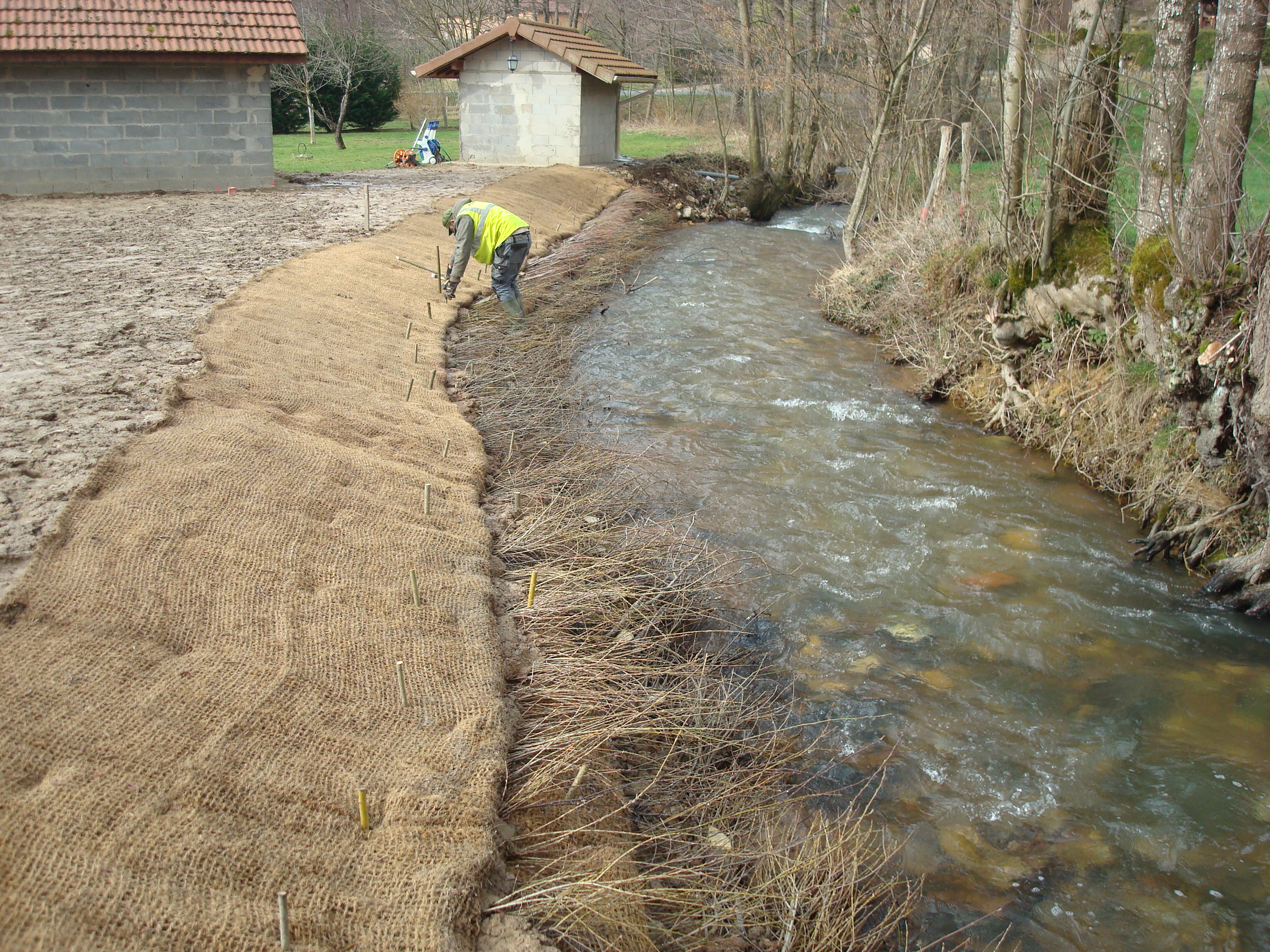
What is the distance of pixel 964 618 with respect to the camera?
6.21m

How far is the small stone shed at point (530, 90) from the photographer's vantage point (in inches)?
911

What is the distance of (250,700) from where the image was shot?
377 centimetres

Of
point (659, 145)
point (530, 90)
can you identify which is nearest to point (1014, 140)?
point (530, 90)

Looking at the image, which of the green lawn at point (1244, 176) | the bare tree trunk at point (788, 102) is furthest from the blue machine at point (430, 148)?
the green lawn at point (1244, 176)

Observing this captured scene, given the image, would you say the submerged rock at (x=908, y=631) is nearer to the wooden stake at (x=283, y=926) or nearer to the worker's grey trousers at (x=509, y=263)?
the wooden stake at (x=283, y=926)

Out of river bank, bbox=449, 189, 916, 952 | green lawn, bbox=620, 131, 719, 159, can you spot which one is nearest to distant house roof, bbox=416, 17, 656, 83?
green lawn, bbox=620, 131, 719, 159

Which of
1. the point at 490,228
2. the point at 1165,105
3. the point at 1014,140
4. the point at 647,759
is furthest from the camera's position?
the point at 490,228

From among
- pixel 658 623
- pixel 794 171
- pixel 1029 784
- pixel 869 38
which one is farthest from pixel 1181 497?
pixel 794 171

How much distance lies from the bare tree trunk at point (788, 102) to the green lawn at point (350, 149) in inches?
378

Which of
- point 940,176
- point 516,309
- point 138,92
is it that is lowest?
point 516,309

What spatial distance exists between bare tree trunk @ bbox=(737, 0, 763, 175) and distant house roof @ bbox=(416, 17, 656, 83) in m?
3.00

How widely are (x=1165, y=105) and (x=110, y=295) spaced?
9.80m

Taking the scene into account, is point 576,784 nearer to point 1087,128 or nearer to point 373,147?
→ point 1087,128

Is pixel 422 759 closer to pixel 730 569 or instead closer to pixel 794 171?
pixel 730 569
